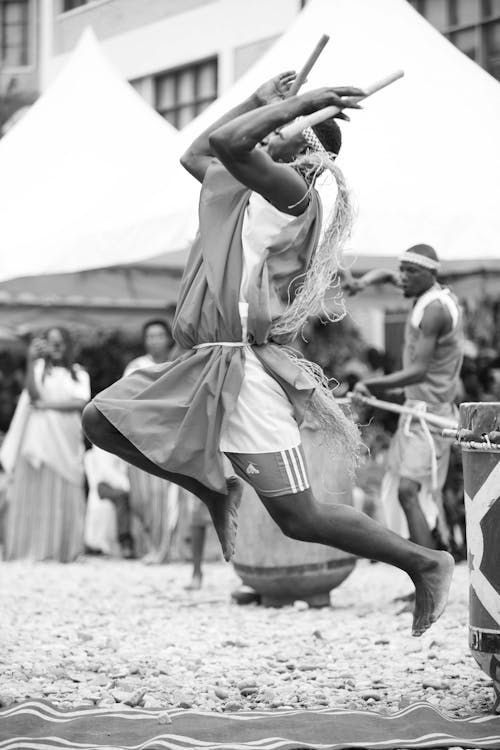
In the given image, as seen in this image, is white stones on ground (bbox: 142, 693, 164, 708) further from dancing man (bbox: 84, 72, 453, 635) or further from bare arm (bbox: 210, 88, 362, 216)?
bare arm (bbox: 210, 88, 362, 216)

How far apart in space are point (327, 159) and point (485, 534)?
1354mm

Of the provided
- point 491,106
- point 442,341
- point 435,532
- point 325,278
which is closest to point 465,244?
point 442,341

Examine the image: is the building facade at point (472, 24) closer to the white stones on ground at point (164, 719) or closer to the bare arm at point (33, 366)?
the bare arm at point (33, 366)

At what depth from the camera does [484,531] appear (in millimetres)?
3768

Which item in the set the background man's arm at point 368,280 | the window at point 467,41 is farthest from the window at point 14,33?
the background man's arm at point 368,280

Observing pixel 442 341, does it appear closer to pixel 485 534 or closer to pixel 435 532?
pixel 435 532

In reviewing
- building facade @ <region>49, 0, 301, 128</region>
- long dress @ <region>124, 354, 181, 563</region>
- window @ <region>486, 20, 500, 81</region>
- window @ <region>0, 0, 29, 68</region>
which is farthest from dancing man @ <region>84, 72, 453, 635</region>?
window @ <region>0, 0, 29, 68</region>

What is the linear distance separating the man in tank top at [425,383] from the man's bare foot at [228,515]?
2423 mm

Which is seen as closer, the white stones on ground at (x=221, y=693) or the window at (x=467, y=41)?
the white stones on ground at (x=221, y=693)

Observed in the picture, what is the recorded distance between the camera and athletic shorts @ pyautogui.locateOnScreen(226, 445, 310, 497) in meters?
3.81

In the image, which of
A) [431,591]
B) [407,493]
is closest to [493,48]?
[407,493]

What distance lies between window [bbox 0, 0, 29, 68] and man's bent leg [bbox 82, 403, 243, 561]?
61.4 ft

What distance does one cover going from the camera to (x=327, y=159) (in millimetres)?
3932

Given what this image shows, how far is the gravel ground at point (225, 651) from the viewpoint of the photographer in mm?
4180
